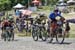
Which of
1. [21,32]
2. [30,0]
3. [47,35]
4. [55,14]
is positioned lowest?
[30,0]

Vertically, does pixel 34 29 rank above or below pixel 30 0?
above

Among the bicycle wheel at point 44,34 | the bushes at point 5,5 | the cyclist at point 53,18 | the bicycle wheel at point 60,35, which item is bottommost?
the bushes at point 5,5

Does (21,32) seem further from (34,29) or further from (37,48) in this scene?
(37,48)

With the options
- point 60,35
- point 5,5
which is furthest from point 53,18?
point 5,5

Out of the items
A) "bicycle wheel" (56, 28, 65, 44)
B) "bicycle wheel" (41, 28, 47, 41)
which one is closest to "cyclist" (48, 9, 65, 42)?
"bicycle wheel" (56, 28, 65, 44)

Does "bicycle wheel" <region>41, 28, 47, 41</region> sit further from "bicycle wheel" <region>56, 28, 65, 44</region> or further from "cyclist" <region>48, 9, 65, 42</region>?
"cyclist" <region>48, 9, 65, 42</region>

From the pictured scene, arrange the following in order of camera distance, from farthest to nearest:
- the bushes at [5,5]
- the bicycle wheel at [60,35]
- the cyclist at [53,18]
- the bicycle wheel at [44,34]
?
the bushes at [5,5] → the bicycle wheel at [44,34] → the bicycle wheel at [60,35] → the cyclist at [53,18]

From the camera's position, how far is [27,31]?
36156mm

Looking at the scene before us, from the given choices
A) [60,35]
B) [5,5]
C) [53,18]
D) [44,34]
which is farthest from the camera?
[5,5]

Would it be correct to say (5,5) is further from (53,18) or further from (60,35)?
(53,18)

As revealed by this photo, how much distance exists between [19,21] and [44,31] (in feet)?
44.2

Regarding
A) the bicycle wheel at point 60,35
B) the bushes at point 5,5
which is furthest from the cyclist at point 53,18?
the bushes at point 5,5

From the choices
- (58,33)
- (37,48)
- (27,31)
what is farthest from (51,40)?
(27,31)

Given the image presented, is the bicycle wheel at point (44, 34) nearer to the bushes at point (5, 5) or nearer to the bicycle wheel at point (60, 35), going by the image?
the bicycle wheel at point (60, 35)
